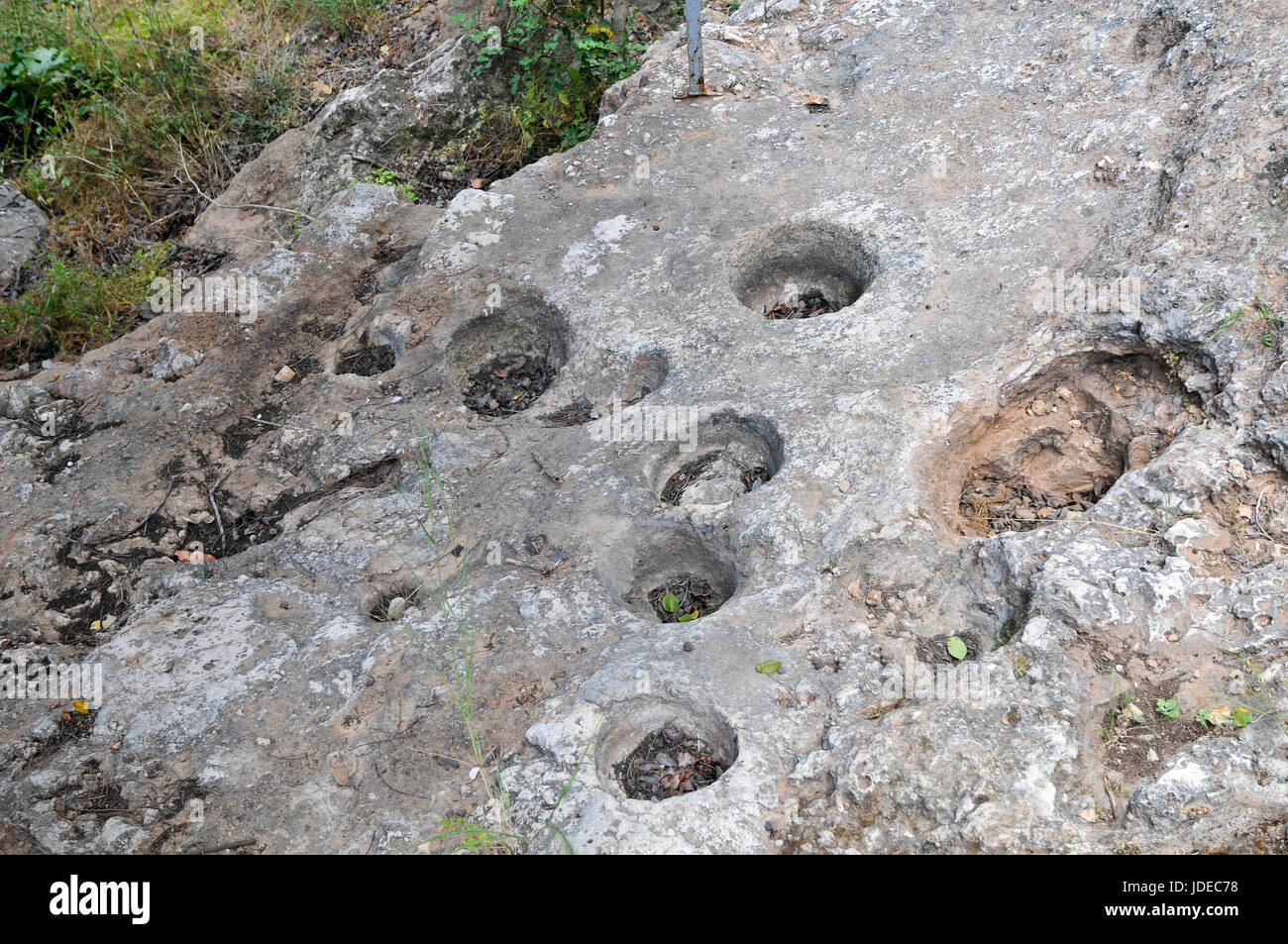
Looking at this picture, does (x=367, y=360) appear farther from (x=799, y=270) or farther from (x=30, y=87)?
(x=30, y=87)

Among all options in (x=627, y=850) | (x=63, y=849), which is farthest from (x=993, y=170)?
(x=63, y=849)

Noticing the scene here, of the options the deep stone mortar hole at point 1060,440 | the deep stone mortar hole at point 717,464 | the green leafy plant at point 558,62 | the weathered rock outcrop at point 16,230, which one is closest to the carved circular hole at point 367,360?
the deep stone mortar hole at point 717,464

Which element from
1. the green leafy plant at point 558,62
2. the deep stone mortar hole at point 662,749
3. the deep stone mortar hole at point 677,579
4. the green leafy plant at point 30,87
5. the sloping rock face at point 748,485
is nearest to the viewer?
the sloping rock face at point 748,485

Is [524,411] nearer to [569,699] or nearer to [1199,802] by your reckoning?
[569,699]

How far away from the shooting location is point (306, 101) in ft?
26.3

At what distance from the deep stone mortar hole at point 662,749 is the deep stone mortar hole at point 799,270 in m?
2.29

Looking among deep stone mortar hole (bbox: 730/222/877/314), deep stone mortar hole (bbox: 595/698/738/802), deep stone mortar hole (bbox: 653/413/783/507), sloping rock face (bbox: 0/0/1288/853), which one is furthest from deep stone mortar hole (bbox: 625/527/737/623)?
deep stone mortar hole (bbox: 730/222/877/314)

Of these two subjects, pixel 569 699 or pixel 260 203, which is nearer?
pixel 569 699

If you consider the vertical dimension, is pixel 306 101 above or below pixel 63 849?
above

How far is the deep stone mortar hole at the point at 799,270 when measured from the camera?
4723mm

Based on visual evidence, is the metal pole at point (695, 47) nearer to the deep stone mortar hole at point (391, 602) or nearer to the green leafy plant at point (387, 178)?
the green leafy plant at point (387, 178)

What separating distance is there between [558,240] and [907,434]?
7.68 ft

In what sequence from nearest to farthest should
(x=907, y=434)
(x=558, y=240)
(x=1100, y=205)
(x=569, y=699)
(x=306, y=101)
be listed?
1. (x=569, y=699)
2. (x=907, y=434)
3. (x=1100, y=205)
4. (x=558, y=240)
5. (x=306, y=101)

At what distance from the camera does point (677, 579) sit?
12.4 feet
